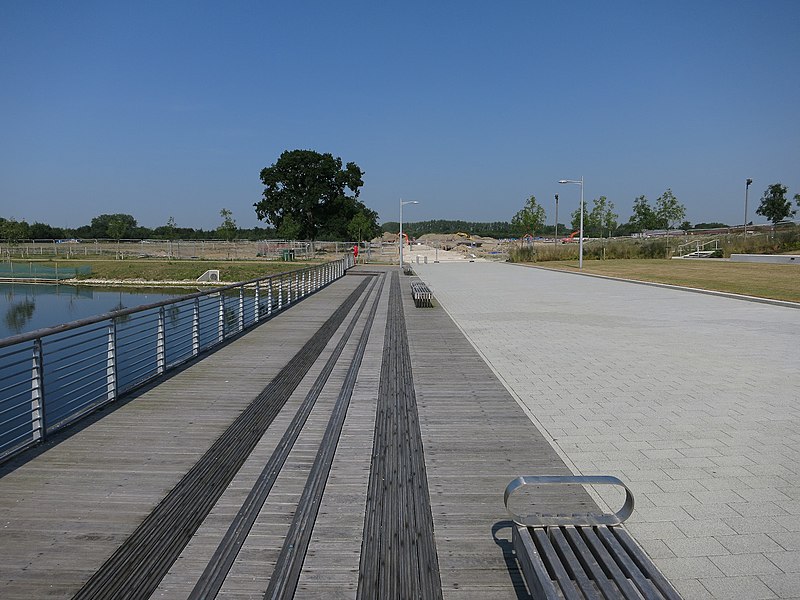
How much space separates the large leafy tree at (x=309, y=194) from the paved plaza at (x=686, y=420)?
66541mm

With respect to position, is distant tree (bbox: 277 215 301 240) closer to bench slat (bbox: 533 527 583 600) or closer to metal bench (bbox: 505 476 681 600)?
metal bench (bbox: 505 476 681 600)

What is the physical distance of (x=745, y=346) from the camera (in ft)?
36.2

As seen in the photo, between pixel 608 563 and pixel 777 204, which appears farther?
pixel 777 204

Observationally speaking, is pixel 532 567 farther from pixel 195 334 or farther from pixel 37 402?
pixel 195 334

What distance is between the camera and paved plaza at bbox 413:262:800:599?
370 cm

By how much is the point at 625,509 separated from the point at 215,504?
109 inches

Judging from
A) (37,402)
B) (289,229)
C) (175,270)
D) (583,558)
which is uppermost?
(289,229)

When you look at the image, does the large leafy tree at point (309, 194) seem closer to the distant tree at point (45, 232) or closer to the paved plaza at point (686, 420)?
the distant tree at point (45, 232)

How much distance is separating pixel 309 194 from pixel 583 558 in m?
78.8

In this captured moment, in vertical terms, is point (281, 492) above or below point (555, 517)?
below

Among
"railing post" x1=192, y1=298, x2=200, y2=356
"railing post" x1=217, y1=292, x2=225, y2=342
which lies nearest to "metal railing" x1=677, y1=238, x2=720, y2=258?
"railing post" x1=217, y1=292, x2=225, y2=342

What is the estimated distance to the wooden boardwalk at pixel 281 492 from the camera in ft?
11.0

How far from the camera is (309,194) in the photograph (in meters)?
79.3

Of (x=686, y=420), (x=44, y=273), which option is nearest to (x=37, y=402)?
(x=686, y=420)
